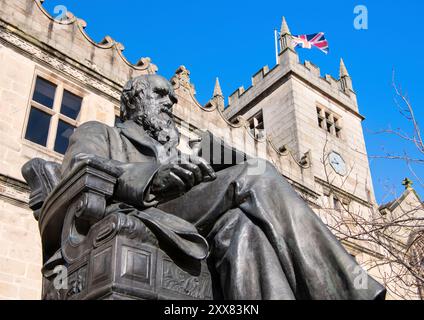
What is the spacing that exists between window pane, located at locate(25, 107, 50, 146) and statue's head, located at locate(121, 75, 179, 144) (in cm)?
766

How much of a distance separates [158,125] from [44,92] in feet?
29.1

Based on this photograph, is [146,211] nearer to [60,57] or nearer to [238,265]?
[238,265]

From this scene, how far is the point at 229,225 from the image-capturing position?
98.5 inches

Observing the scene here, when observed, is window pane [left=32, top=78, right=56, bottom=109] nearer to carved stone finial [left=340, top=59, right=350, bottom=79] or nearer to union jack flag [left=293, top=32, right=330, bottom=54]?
union jack flag [left=293, top=32, right=330, bottom=54]

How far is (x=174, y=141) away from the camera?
3.32 m

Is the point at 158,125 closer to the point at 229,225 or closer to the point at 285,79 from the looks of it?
the point at 229,225

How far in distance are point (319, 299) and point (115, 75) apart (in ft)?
38.2

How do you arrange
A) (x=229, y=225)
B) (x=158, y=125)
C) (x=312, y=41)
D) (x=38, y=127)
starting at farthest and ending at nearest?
(x=312, y=41)
(x=38, y=127)
(x=158, y=125)
(x=229, y=225)

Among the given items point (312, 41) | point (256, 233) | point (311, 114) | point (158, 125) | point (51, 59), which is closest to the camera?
point (256, 233)

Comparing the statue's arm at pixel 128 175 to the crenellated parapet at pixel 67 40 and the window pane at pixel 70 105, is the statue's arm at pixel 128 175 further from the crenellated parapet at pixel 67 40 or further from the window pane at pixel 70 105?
the crenellated parapet at pixel 67 40

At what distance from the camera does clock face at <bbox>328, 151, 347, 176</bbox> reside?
21844 millimetres

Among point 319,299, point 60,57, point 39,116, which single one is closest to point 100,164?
point 319,299

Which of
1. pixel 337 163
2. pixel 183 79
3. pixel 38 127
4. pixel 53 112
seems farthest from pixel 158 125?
pixel 337 163

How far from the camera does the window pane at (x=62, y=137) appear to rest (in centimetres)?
1071
